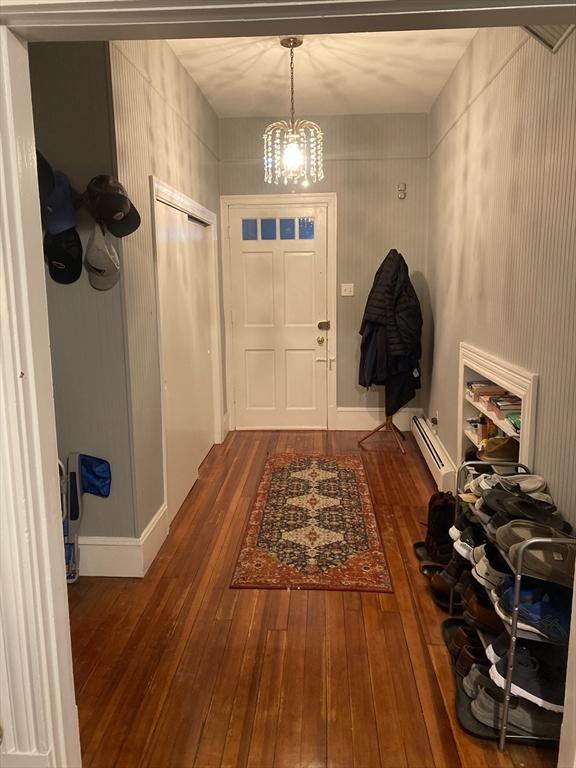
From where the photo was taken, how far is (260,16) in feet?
3.51

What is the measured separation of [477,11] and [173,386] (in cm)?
266

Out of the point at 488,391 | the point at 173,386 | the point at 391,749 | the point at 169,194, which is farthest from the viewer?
the point at 173,386

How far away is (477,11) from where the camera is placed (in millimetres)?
1052

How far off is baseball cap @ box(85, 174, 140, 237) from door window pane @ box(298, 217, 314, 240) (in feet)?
8.99

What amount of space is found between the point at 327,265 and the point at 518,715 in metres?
3.85

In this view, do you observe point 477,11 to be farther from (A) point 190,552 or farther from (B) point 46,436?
(A) point 190,552

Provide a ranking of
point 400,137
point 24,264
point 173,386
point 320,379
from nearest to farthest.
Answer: point 24,264
point 173,386
point 400,137
point 320,379

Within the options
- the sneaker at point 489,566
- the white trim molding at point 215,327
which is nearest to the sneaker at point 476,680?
the sneaker at point 489,566

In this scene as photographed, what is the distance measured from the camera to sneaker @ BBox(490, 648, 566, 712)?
5.28ft

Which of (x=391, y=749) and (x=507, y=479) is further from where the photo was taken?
(x=507, y=479)

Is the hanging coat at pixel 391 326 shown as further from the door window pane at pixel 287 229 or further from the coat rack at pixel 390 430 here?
the door window pane at pixel 287 229

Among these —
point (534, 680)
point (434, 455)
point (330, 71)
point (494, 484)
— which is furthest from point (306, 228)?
point (534, 680)

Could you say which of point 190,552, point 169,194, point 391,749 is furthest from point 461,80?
point 391,749

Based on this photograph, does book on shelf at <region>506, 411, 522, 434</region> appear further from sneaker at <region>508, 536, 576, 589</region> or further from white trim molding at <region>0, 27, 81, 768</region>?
white trim molding at <region>0, 27, 81, 768</region>
